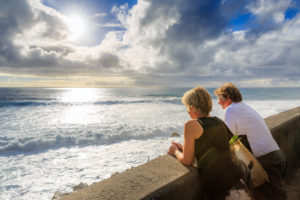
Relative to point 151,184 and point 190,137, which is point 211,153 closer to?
point 190,137

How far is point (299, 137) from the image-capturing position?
3268mm

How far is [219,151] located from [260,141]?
2.63 feet

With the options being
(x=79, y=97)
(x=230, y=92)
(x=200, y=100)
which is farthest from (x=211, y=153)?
(x=79, y=97)

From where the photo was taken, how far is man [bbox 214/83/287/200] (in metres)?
1.91

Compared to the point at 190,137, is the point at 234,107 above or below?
above

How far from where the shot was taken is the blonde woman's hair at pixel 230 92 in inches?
85.6

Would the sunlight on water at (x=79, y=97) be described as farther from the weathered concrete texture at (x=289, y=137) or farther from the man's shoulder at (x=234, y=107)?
the man's shoulder at (x=234, y=107)

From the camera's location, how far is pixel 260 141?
202cm

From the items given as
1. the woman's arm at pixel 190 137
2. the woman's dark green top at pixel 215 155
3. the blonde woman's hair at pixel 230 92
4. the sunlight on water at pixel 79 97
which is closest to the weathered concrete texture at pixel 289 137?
the blonde woman's hair at pixel 230 92

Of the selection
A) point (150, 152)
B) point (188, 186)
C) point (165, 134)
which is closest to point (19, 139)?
point (150, 152)

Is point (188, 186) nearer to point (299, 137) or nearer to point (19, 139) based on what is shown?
point (299, 137)

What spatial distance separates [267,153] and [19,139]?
9.25 metres

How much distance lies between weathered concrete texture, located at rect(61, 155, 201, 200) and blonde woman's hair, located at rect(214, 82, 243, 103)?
1.06 metres

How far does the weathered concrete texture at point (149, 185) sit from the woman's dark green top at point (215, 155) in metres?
0.14
